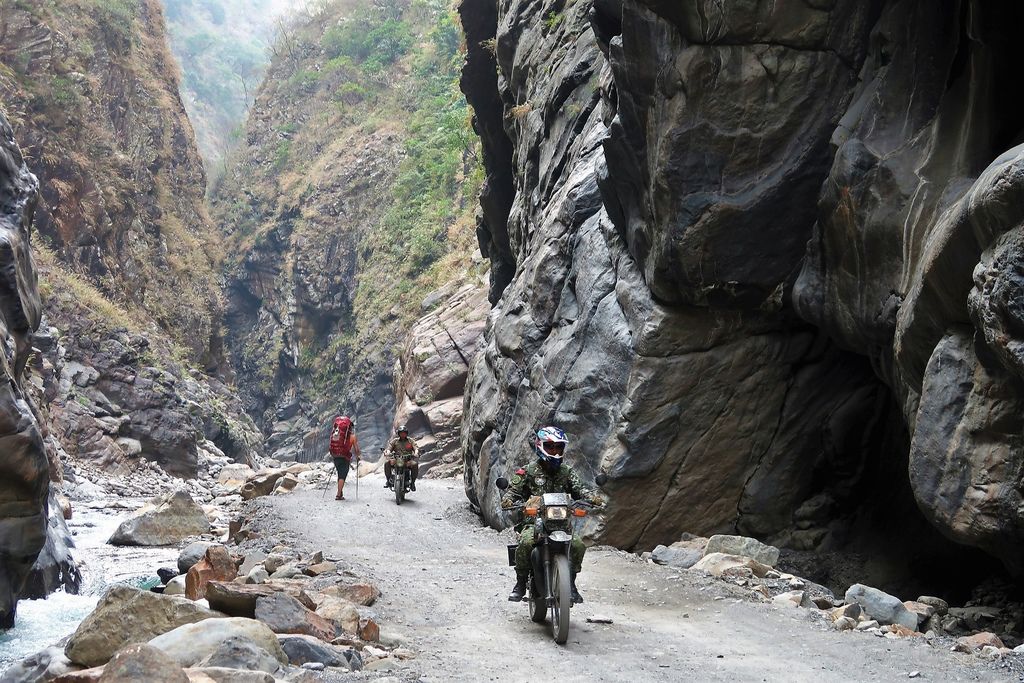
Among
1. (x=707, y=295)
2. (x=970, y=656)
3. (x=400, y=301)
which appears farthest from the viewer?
(x=400, y=301)

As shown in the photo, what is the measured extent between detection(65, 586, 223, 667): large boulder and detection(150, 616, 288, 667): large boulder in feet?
1.96

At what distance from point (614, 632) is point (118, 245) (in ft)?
141

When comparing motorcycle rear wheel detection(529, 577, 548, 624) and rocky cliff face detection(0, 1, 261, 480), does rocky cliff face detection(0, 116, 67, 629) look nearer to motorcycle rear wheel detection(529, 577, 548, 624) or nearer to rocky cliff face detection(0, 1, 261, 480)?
motorcycle rear wheel detection(529, 577, 548, 624)

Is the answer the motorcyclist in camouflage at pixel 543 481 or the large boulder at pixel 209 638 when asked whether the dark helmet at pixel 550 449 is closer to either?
the motorcyclist in camouflage at pixel 543 481

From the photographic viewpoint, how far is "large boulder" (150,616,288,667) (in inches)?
221

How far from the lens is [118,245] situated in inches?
1781

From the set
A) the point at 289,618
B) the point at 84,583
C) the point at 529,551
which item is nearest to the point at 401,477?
the point at 84,583

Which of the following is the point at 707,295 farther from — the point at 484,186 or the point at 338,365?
the point at 338,365

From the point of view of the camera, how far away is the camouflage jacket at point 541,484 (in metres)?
8.26

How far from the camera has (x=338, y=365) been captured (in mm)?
51656

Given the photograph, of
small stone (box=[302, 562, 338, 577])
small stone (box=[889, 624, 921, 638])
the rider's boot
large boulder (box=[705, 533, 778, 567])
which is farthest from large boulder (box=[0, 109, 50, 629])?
small stone (box=[889, 624, 921, 638])

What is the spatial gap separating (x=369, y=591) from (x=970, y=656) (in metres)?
5.28

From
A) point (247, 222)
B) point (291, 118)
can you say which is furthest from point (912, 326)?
point (291, 118)

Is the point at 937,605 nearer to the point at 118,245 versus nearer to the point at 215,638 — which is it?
the point at 215,638
